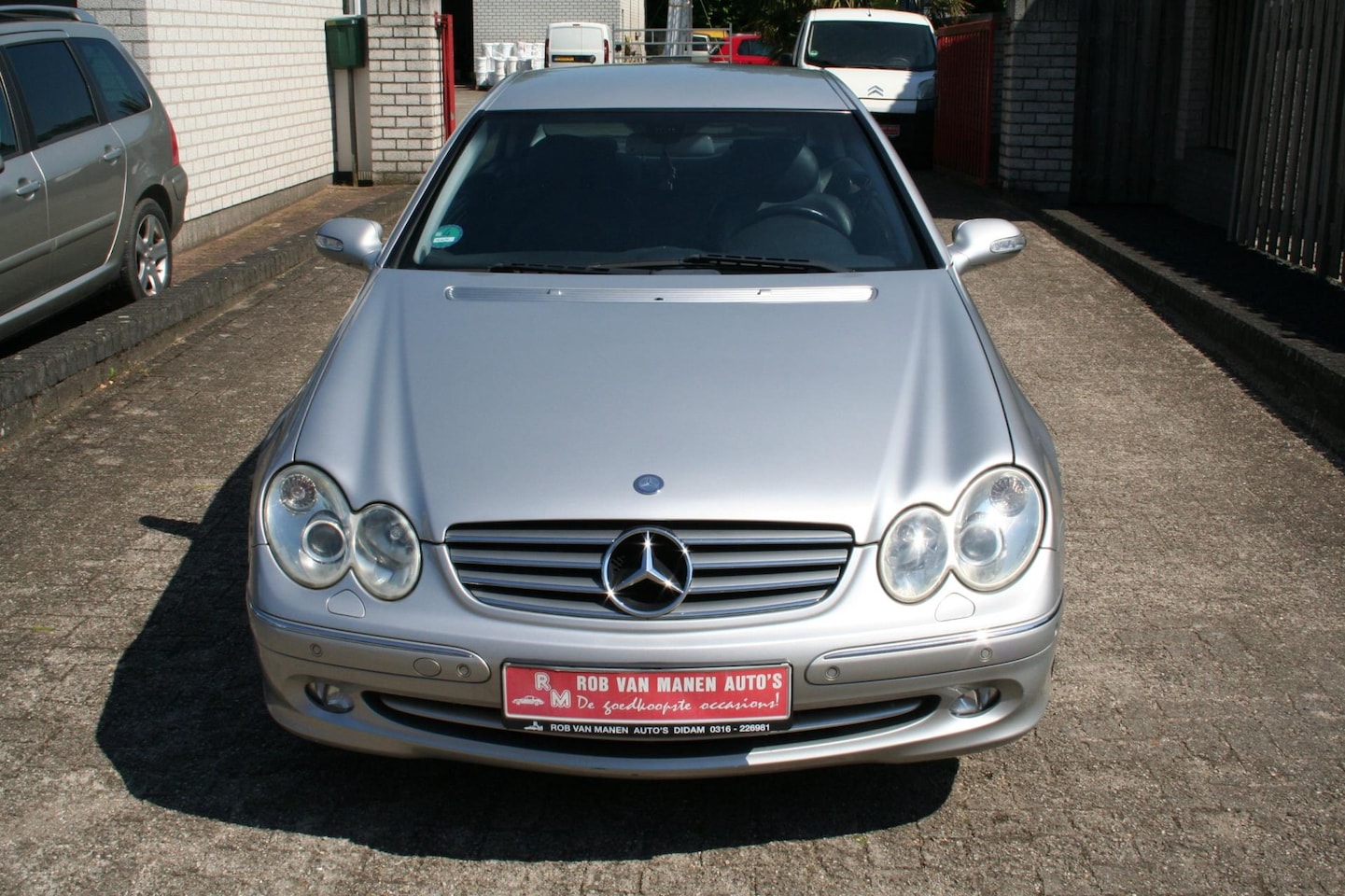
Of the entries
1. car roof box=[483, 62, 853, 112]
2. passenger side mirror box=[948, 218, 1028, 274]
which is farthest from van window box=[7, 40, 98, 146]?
passenger side mirror box=[948, 218, 1028, 274]

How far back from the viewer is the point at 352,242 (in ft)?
15.0

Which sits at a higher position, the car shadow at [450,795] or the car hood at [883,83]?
the car hood at [883,83]

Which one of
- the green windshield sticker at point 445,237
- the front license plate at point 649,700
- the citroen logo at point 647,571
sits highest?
the green windshield sticker at point 445,237

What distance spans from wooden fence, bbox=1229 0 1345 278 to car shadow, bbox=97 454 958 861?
685 cm

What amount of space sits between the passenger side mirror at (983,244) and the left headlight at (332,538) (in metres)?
2.13

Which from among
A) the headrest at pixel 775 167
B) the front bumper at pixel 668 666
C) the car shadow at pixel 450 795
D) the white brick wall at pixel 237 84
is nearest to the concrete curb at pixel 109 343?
the white brick wall at pixel 237 84

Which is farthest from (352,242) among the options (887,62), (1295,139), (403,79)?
(887,62)

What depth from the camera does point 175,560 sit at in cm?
487

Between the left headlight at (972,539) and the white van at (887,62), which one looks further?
the white van at (887,62)

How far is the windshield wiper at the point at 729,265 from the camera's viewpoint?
13.6 ft

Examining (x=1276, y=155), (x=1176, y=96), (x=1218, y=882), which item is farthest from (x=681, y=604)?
(x=1176, y=96)

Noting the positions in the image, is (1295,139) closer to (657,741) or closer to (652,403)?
(652,403)

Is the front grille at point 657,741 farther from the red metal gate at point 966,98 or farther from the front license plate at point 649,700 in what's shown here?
the red metal gate at point 966,98

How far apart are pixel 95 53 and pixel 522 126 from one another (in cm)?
462
